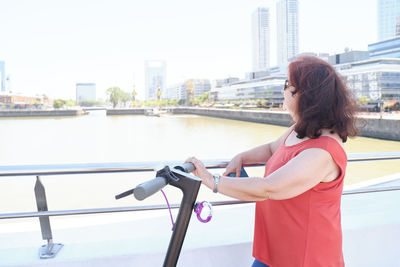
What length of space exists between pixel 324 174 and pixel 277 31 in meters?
158

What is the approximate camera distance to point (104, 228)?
2.05 meters

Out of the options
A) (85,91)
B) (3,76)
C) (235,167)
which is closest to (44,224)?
(235,167)

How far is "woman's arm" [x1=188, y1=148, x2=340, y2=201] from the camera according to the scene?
969mm

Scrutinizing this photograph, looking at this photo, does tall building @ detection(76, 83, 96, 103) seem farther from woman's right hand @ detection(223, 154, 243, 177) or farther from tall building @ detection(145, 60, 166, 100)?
woman's right hand @ detection(223, 154, 243, 177)

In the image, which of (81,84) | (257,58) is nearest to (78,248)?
(257,58)

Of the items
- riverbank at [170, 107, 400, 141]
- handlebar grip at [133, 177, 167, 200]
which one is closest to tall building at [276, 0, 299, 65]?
riverbank at [170, 107, 400, 141]

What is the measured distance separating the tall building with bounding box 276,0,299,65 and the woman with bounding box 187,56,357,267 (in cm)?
14574

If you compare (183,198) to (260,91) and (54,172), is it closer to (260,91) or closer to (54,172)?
(54,172)

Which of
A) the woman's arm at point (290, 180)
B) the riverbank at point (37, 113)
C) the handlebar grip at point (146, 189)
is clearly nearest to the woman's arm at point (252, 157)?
the woman's arm at point (290, 180)

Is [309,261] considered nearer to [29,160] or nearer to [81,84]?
[29,160]

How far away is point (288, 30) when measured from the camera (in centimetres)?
14375

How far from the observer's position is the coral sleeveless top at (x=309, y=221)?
40.4 inches

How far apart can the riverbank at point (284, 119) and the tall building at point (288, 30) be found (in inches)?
3168

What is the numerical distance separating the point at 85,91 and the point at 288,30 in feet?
313
